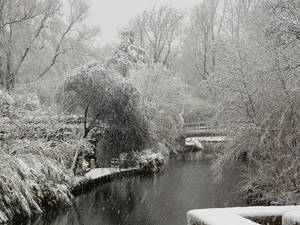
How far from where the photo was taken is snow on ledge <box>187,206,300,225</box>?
378 centimetres

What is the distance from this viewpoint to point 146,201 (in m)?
11.9

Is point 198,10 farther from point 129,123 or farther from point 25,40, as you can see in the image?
point 129,123

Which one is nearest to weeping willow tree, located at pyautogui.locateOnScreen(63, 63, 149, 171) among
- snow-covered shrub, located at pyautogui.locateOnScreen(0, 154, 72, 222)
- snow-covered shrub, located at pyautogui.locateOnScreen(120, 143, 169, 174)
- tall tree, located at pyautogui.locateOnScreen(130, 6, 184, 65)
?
snow-covered shrub, located at pyautogui.locateOnScreen(120, 143, 169, 174)

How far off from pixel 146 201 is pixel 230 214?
8076 mm

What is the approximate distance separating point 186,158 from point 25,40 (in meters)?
14.0

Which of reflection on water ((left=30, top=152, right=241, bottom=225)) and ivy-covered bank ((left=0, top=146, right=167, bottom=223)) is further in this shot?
reflection on water ((left=30, top=152, right=241, bottom=225))

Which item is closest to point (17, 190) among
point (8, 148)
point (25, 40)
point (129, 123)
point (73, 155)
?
point (8, 148)

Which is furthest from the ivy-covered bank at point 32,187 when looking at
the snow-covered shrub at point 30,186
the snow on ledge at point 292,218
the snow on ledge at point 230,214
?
the snow on ledge at point 292,218

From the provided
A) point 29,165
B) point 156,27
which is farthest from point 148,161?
point 156,27

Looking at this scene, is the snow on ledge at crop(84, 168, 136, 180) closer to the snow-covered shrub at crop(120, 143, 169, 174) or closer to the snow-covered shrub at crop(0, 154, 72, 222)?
the snow-covered shrub at crop(120, 143, 169, 174)

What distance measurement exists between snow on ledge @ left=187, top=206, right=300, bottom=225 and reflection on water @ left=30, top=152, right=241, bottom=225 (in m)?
4.91

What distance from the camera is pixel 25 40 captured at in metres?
24.2

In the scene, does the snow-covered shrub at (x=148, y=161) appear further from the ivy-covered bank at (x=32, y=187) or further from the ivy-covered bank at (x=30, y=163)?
the ivy-covered bank at (x=32, y=187)

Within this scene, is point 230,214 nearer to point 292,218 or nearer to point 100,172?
point 292,218
